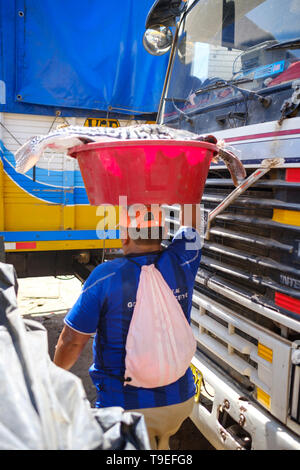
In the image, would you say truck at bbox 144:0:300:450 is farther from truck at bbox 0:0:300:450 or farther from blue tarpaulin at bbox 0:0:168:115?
blue tarpaulin at bbox 0:0:168:115

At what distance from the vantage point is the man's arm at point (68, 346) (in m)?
1.76

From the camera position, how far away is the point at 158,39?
363 cm

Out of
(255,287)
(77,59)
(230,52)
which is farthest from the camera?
(77,59)

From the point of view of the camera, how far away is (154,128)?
196 centimetres

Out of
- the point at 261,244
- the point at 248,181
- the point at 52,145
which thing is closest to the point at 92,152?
the point at 52,145

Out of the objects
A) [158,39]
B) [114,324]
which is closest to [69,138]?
[114,324]

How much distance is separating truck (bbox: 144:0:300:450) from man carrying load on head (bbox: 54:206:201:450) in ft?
1.57

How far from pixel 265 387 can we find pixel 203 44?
8.85 feet

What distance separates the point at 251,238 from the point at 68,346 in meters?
1.17

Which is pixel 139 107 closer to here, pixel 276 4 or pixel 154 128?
pixel 276 4

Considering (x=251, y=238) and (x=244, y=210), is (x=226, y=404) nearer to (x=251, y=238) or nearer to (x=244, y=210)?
(x=251, y=238)

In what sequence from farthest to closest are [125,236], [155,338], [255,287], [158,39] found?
1. [158,39]
2. [255,287]
3. [125,236]
4. [155,338]

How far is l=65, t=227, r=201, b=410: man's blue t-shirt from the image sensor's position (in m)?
1.73


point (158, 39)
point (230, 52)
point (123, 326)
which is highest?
point (158, 39)
